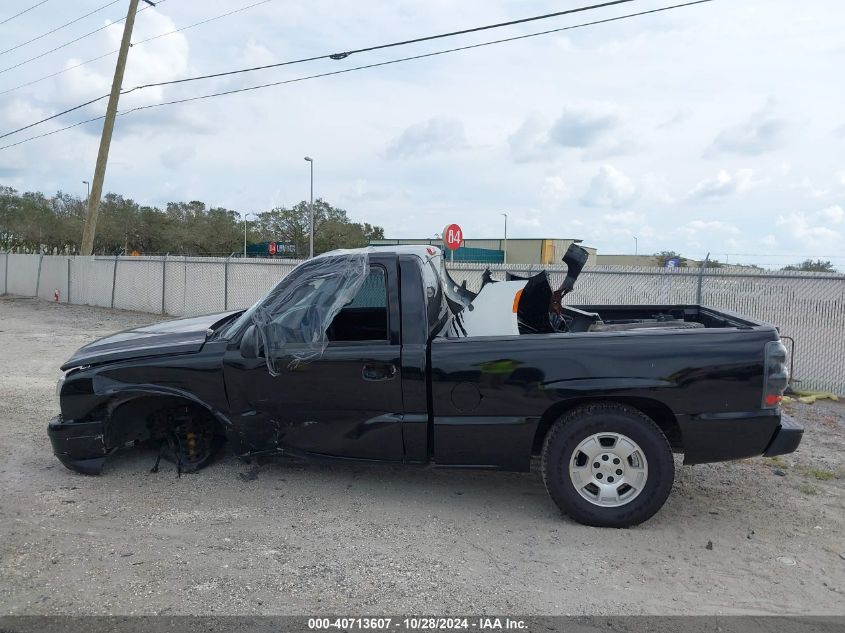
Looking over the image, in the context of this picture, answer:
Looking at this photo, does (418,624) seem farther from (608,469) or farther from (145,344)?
(145,344)

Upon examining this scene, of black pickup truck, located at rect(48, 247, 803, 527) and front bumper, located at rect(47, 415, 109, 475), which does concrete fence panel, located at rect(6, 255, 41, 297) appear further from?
black pickup truck, located at rect(48, 247, 803, 527)

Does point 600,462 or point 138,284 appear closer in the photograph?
point 600,462

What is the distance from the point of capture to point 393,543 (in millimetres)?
4008

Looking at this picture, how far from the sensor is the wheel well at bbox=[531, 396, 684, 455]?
4203 millimetres

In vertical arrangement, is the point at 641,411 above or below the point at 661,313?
below

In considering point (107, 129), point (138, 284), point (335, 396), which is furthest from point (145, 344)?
point (107, 129)

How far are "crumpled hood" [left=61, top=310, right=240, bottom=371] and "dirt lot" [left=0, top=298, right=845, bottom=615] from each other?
0.98 m

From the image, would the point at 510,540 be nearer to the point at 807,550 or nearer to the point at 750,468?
the point at 807,550

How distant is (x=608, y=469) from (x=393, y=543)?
4.80 feet

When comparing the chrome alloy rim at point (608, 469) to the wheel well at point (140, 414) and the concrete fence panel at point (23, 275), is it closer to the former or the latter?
the wheel well at point (140, 414)

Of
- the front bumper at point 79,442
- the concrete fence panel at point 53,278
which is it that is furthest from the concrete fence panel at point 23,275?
the front bumper at point 79,442

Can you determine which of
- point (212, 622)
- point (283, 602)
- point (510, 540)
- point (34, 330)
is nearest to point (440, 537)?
point (510, 540)

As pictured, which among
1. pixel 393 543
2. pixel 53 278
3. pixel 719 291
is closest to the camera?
pixel 393 543

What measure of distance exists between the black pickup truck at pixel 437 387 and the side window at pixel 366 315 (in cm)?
2
